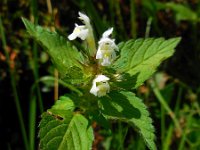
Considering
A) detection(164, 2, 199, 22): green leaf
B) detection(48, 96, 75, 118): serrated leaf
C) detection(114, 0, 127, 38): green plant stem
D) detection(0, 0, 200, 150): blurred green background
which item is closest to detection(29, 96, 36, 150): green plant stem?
detection(0, 0, 200, 150): blurred green background

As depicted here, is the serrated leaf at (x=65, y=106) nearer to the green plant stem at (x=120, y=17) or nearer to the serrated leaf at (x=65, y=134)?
the serrated leaf at (x=65, y=134)

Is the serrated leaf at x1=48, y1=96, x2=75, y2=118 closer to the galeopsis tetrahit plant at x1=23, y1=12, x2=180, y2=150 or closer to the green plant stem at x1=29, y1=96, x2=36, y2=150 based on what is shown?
→ the galeopsis tetrahit plant at x1=23, y1=12, x2=180, y2=150

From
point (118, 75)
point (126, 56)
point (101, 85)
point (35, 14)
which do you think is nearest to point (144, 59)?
point (126, 56)

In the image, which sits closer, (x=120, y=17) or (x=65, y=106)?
(x=65, y=106)

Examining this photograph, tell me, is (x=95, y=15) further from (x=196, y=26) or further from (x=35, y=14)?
(x=196, y=26)

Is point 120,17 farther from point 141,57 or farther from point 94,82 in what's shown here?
point 94,82

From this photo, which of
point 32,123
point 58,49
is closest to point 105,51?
point 58,49
